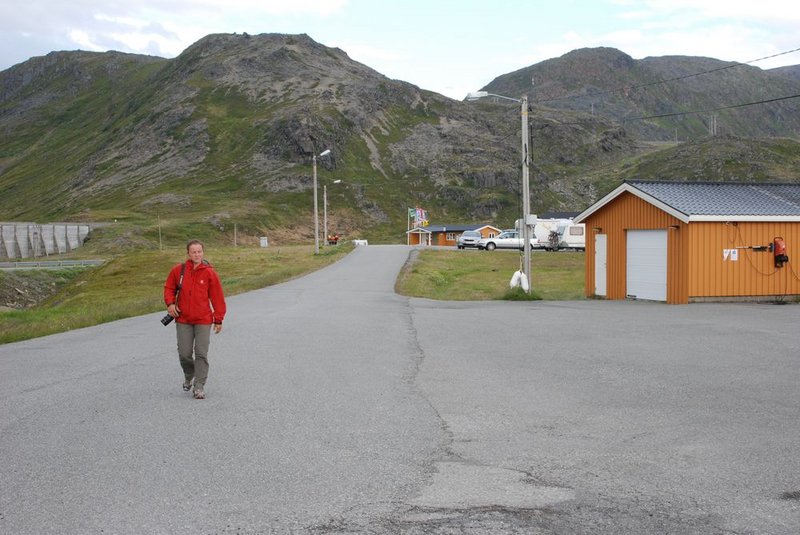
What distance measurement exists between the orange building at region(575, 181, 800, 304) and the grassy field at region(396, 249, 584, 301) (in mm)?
3129

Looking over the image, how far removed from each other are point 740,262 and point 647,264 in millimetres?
2784

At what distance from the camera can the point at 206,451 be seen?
6.69m

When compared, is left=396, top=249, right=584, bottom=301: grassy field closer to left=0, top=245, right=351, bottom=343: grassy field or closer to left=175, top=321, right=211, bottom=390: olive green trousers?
left=0, top=245, right=351, bottom=343: grassy field

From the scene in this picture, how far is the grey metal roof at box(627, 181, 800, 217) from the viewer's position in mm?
23844

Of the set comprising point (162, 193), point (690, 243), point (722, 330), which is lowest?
point (722, 330)

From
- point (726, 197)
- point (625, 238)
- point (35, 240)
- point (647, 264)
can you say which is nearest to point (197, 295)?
point (647, 264)

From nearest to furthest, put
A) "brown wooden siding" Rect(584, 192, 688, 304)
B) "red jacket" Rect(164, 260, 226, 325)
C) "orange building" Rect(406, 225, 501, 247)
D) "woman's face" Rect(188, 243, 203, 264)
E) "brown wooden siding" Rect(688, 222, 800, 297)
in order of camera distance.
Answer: "red jacket" Rect(164, 260, 226, 325), "woman's face" Rect(188, 243, 203, 264), "brown wooden siding" Rect(688, 222, 800, 297), "brown wooden siding" Rect(584, 192, 688, 304), "orange building" Rect(406, 225, 501, 247)

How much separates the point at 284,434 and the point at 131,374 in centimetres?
428

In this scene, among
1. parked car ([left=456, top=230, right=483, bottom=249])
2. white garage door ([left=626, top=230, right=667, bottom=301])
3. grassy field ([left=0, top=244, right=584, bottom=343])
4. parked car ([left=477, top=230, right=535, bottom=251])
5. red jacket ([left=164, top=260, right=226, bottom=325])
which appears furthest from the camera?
parked car ([left=456, top=230, right=483, bottom=249])

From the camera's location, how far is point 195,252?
9328 millimetres

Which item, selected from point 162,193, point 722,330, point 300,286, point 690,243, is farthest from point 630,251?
point 162,193

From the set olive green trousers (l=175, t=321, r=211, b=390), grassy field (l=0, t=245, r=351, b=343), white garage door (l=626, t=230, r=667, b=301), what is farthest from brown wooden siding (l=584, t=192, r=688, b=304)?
olive green trousers (l=175, t=321, r=211, b=390)

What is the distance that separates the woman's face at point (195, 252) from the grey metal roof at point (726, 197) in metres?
17.6

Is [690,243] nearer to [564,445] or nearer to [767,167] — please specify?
A: [564,445]
